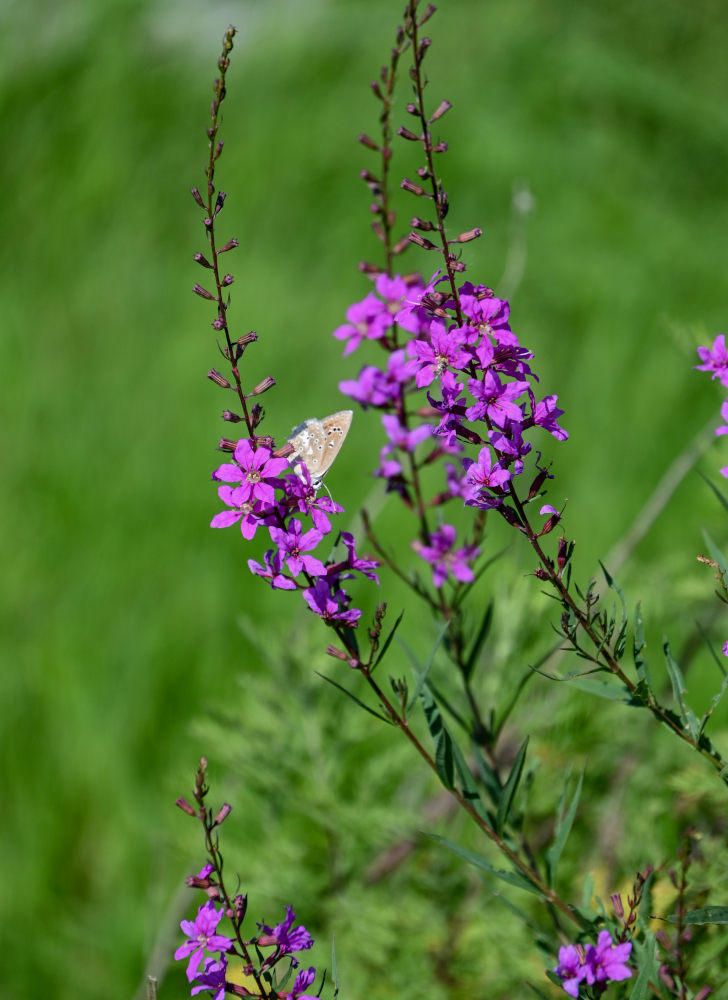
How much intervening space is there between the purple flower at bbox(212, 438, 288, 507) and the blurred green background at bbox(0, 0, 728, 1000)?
0.89 meters

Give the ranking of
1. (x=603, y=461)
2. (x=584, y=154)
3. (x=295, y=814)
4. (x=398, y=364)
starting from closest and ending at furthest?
(x=398, y=364)
(x=295, y=814)
(x=603, y=461)
(x=584, y=154)

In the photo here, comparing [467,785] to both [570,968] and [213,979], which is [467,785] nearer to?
[570,968]

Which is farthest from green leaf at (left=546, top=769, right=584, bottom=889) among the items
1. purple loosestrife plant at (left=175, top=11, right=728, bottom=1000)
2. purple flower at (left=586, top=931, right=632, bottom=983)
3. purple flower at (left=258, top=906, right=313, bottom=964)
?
purple flower at (left=258, top=906, right=313, bottom=964)

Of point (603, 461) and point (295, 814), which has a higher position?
point (603, 461)

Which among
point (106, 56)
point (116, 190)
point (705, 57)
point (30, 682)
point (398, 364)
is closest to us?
point (398, 364)

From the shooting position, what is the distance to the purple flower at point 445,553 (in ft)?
4.99

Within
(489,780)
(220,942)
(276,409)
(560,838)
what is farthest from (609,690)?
(276,409)

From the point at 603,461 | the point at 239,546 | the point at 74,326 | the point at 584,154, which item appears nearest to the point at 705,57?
the point at 584,154

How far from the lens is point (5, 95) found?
446 centimetres

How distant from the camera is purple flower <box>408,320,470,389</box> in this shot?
3.42ft

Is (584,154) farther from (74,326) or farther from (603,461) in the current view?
(74,326)

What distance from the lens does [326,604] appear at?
1130 millimetres

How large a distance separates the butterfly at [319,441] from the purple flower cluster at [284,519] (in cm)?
3

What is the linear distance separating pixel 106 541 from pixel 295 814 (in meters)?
1.11
